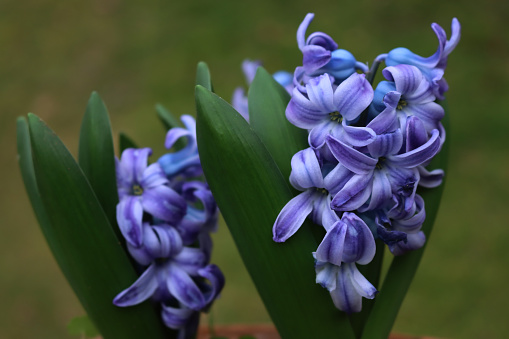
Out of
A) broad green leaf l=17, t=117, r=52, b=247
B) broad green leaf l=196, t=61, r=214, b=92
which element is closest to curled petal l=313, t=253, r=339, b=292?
broad green leaf l=196, t=61, r=214, b=92

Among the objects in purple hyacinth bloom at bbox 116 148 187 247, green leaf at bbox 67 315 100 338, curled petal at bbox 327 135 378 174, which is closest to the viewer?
curled petal at bbox 327 135 378 174

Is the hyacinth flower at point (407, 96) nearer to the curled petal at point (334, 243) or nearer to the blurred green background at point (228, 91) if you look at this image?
the curled petal at point (334, 243)

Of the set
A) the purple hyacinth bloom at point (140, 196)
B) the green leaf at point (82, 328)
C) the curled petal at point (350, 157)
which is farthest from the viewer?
the green leaf at point (82, 328)

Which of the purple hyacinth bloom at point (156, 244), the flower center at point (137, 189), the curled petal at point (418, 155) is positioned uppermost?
the curled petal at point (418, 155)

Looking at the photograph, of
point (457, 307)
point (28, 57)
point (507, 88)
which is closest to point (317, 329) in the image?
point (457, 307)

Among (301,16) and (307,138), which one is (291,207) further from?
(301,16)

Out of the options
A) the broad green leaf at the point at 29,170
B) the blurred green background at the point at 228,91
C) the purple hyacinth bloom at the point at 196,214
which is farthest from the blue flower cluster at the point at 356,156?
the blurred green background at the point at 228,91

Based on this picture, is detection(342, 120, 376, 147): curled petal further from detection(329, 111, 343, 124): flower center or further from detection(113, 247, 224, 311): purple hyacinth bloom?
detection(113, 247, 224, 311): purple hyacinth bloom
